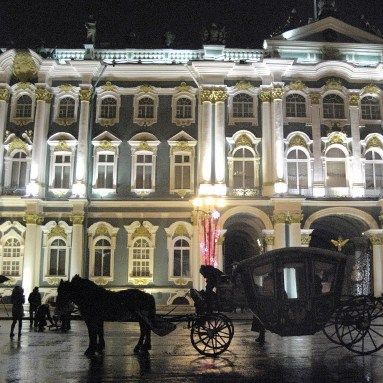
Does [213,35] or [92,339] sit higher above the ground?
[213,35]

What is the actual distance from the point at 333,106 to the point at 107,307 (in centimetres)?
2345

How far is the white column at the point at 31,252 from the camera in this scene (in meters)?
29.3

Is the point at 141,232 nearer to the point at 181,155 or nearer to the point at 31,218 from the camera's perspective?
the point at 181,155

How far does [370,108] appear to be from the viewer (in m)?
32.2

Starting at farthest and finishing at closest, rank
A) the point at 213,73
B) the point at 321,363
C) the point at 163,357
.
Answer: the point at 213,73
the point at 163,357
the point at 321,363

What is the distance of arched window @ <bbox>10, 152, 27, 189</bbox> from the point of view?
30953mm

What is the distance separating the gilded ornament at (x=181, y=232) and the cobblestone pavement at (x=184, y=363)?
15.1 metres

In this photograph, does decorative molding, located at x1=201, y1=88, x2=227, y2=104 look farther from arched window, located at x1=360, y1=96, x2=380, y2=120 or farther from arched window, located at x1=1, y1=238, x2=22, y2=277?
arched window, located at x1=1, y1=238, x2=22, y2=277

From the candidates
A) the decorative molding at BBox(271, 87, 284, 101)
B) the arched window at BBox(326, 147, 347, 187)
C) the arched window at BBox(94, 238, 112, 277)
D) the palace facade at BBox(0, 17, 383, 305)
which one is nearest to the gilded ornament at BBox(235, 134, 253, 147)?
the palace facade at BBox(0, 17, 383, 305)

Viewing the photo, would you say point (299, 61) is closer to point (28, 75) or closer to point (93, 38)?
point (93, 38)

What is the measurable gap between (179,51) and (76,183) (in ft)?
32.1

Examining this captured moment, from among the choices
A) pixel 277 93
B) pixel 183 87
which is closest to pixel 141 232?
pixel 183 87

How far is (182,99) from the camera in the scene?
1271 inches

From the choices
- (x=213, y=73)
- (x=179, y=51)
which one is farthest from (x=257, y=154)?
(x=179, y=51)
